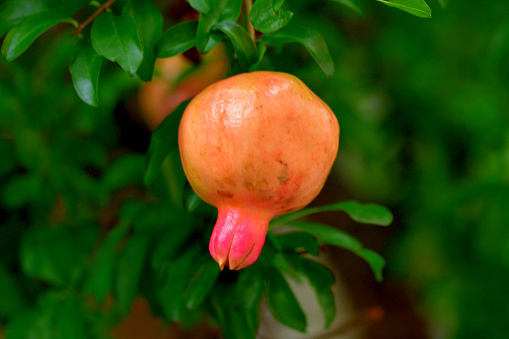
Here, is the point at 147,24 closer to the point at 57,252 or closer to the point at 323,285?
the point at 323,285

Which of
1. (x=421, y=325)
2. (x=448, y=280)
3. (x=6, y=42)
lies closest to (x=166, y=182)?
(x=6, y=42)

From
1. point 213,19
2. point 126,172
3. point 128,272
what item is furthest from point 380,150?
point 213,19

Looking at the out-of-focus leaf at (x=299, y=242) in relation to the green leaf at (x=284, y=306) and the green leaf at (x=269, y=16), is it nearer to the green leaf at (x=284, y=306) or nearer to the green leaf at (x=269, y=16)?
the green leaf at (x=284, y=306)

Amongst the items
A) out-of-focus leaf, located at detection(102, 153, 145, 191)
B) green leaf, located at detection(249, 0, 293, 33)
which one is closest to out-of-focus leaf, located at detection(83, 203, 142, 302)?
out-of-focus leaf, located at detection(102, 153, 145, 191)

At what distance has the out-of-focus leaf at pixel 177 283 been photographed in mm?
523

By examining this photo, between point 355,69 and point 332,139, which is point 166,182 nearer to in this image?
point 332,139

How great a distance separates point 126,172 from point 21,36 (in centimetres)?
40

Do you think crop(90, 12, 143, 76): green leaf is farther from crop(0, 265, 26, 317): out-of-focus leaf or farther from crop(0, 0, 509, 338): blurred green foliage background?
crop(0, 265, 26, 317): out-of-focus leaf

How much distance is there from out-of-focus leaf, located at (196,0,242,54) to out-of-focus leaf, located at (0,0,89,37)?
0.14 metres

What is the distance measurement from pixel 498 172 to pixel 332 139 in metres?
1.11

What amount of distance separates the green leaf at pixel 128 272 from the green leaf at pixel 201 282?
130 millimetres

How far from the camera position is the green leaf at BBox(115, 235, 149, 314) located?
60 cm

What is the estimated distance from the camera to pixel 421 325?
153 centimetres

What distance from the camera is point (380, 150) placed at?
1.25m
